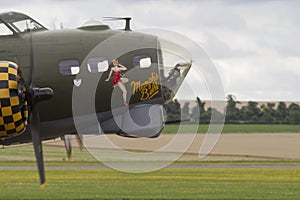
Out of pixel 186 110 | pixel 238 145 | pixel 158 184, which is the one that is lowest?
pixel 238 145

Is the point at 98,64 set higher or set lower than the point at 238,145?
higher

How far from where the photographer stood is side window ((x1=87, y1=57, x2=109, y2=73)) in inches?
1033

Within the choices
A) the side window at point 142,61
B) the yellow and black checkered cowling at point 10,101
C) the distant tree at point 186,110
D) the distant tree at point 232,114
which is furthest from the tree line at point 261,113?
the yellow and black checkered cowling at point 10,101

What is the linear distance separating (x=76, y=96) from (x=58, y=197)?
11.0ft

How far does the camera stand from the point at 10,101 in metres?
21.9

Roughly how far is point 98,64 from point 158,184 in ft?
26.0

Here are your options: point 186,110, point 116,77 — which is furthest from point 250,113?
point 116,77

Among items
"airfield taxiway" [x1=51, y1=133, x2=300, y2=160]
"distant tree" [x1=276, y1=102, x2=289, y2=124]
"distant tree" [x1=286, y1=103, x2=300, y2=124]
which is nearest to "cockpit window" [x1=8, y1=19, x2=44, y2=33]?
"airfield taxiway" [x1=51, y1=133, x2=300, y2=160]

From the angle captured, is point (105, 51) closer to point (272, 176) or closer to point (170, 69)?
point (170, 69)

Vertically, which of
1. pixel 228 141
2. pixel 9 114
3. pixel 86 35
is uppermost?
pixel 86 35

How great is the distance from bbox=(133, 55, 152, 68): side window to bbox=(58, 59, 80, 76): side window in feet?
5.47

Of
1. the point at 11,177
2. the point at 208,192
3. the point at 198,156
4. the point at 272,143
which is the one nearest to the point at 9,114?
the point at 208,192

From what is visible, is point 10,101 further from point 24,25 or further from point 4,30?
point 24,25

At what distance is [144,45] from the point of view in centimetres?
2702
